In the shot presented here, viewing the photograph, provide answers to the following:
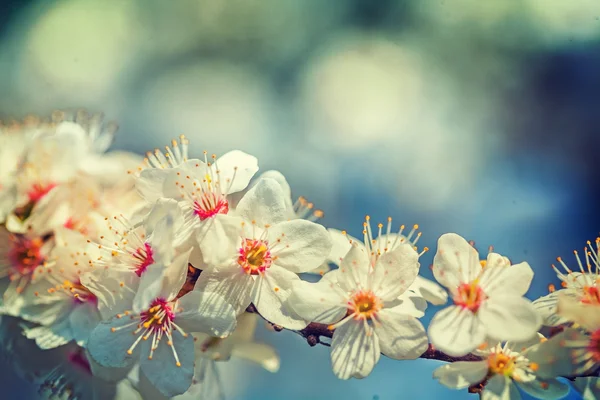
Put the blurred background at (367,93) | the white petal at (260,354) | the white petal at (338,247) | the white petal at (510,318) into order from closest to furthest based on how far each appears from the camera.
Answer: the white petal at (510,318), the white petal at (338,247), the white petal at (260,354), the blurred background at (367,93)

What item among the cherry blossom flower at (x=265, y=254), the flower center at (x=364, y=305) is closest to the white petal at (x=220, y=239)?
the cherry blossom flower at (x=265, y=254)

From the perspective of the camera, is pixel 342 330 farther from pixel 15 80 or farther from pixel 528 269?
pixel 15 80

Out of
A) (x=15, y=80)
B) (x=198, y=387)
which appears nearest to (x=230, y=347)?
(x=198, y=387)

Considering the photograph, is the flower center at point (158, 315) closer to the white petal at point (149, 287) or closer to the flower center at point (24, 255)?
the white petal at point (149, 287)

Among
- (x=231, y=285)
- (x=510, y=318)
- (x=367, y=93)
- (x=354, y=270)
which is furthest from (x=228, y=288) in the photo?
(x=367, y=93)

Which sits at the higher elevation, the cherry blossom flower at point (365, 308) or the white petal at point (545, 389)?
the white petal at point (545, 389)

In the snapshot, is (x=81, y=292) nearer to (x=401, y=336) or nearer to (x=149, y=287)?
(x=149, y=287)
